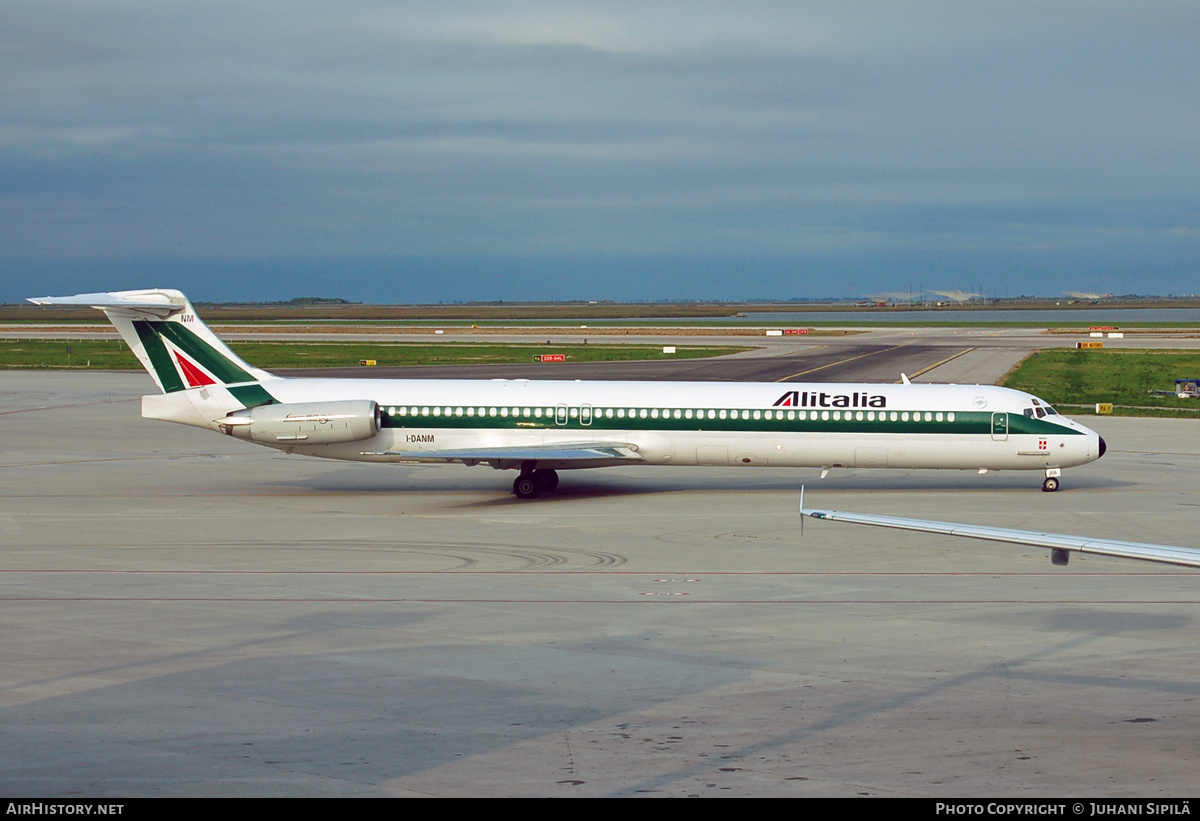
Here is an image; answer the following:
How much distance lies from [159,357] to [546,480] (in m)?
10.5

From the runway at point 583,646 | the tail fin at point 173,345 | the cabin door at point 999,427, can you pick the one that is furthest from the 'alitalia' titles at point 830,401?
the tail fin at point 173,345

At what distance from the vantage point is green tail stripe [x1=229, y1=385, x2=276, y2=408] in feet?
98.7

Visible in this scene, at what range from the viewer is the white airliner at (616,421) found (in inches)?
1161

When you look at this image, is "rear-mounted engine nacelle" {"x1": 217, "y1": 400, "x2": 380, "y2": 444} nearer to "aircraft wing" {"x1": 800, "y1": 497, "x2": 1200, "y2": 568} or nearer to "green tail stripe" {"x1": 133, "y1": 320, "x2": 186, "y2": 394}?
"green tail stripe" {"x1": 133, "y1": 320, "x2": 186, "y2": 394}

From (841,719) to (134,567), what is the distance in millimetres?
13985

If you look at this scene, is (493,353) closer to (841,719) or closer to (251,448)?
(251,448)

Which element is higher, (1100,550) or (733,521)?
(1100,550)

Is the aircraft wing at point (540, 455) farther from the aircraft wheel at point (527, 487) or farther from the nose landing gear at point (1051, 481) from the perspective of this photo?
the nose landing gear at point (1051, 481)

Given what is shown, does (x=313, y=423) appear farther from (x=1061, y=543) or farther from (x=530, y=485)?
(x=1061, y=543)

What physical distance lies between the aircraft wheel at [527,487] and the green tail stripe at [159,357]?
29.7 feet

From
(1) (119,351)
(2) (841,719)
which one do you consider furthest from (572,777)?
(1) (119,351)

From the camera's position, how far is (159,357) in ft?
99.2

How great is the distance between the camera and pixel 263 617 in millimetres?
17562

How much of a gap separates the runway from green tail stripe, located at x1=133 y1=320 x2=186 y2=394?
2915mm
